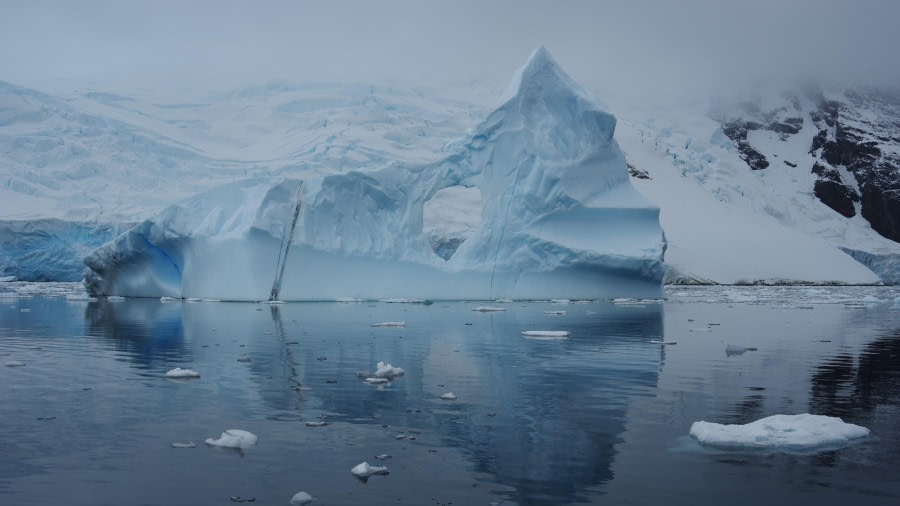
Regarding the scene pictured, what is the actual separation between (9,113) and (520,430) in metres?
35.9

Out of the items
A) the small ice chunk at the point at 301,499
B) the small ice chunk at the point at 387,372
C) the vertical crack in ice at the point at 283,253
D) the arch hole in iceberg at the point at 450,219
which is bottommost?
the small ice chunk at the point at 301,499

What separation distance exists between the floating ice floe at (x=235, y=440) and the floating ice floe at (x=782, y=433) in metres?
3.00

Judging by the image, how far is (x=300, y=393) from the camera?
7145 millimetres

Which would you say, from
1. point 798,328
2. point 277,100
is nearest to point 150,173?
point 277,100

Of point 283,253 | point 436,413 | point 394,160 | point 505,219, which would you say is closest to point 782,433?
point 436,413

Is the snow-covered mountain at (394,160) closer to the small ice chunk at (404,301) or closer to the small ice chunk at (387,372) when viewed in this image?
the small ice chunk at (404,301)

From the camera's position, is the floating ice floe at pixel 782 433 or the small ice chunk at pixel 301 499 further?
the floating ice floe at pixel 782 433

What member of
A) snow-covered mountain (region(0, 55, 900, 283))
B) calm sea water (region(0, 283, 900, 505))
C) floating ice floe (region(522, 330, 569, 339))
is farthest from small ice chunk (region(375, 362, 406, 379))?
snow-covered mountain (region(0, 55, 900, 283))

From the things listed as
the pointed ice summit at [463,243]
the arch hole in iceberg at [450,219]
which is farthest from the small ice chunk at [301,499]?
the arch hole in iceberg at [450,219]

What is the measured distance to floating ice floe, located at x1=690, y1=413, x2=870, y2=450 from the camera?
17.4 feet

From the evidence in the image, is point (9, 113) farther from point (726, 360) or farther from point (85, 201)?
point (726, 360)

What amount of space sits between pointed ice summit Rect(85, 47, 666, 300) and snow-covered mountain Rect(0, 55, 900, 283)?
8.36 ft

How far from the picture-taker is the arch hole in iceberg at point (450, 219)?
30.2m

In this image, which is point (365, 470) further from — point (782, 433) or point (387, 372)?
point (387, 372)
